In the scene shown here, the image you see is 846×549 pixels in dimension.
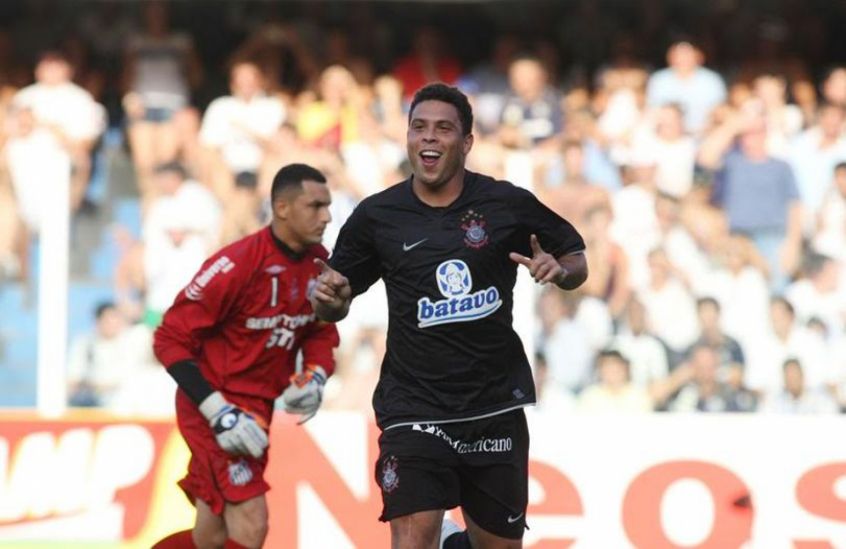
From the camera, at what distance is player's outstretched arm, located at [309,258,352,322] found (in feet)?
19.4

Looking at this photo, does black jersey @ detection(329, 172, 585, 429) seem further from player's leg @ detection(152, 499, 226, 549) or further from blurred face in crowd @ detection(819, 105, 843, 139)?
blurred face in crowd @ detection(819, 105, 843, 139)

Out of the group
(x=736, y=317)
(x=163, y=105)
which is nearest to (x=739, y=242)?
(x=736, y=317)

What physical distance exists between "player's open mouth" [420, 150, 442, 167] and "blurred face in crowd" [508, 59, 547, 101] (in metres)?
7.08

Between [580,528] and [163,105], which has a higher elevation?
[163,105]

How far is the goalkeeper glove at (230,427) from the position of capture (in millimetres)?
7297

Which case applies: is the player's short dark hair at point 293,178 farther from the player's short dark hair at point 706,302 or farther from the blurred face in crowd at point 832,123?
the blurred face in crowd at point 832,123

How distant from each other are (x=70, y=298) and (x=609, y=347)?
414 cm

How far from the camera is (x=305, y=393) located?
7.46 metres

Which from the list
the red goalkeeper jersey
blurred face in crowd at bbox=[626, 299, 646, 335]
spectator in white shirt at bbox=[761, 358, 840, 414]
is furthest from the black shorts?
spectator in white shirt at bbox=[761, 358, 840, 414]

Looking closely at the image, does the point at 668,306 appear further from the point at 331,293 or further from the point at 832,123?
the point at 331,293

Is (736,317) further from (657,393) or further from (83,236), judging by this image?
(83,236)

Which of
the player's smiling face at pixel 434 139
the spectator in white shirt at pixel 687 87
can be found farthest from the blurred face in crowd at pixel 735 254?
the player's smiling face at pixel 434 139

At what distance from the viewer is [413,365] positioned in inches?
242

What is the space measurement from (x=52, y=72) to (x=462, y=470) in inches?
305
